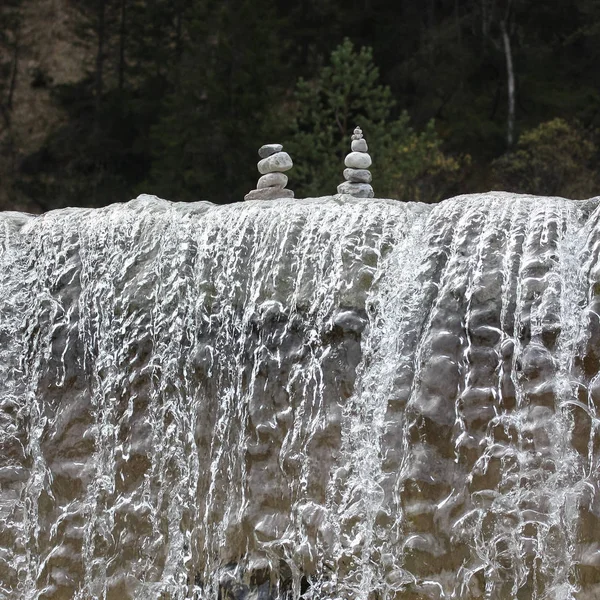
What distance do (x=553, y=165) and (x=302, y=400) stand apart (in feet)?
37.1

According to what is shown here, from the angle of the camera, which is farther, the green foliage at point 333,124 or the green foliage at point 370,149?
the green foliage at point 333,124

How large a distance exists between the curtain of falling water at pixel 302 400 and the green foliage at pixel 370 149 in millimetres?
10043

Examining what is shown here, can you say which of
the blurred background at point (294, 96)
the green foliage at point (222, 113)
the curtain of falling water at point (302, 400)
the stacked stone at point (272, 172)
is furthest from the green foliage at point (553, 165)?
the curtain of falling water at point (302, 400)

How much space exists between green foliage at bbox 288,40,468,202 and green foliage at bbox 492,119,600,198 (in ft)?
2.78

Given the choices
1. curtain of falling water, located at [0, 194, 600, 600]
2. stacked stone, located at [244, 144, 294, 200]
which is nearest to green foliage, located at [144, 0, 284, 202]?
stacked stone, located at [244, 144, 294, 200]

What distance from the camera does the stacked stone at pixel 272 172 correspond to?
6.00m

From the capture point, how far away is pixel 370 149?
50.3 feet

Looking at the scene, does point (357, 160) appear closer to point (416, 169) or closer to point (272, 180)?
point (272, 180)

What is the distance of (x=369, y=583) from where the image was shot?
4098 millimetres

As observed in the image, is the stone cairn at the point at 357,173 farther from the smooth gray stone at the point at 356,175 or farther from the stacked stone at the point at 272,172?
the stacked stone at the point at 272,172

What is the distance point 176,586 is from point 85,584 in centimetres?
43

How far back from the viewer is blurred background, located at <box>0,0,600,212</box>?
15.6 metres

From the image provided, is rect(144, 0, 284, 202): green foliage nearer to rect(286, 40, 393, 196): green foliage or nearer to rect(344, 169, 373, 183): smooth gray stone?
rect(286, 40, 393, 196): green foliage

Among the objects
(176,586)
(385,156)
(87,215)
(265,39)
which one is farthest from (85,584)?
(265,39)
